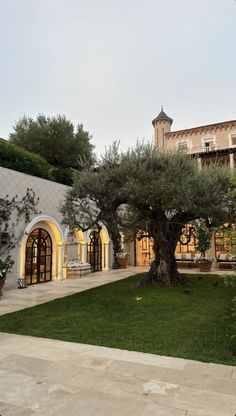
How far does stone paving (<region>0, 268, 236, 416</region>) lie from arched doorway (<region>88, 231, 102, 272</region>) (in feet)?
34.5

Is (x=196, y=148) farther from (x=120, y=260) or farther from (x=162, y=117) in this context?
(x=120, y=260)

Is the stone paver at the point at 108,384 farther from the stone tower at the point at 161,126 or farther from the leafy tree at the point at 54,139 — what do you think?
the stone tower at the point at 161,126

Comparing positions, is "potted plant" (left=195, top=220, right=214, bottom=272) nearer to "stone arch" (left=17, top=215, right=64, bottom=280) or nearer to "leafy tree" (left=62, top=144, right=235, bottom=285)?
"leafy tree" (left=62, top=144, right=235, bottom=285)

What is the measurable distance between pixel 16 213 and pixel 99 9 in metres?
6.92

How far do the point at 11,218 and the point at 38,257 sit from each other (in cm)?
223

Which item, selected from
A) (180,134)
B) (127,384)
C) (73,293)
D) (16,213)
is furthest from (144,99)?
Answer: (127,384)

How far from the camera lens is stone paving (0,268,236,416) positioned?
8.24ft

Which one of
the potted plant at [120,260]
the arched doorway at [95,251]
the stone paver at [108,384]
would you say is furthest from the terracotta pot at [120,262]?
the stone paver at [108,384]

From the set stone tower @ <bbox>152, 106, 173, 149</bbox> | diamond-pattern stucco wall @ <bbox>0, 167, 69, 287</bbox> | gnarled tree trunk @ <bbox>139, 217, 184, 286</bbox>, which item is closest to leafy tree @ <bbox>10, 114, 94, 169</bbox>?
diamond-pattern stucco wall @ <bbox>0, 167, 69, 287</bbox>

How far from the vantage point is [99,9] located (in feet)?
19.6

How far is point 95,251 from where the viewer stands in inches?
601

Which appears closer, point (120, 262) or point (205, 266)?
point (205, 266)

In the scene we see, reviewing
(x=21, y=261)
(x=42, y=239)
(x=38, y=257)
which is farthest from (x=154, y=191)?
(x=38, y=257)

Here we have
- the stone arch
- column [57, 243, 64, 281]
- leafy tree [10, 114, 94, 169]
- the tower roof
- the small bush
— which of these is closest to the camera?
the small bush
